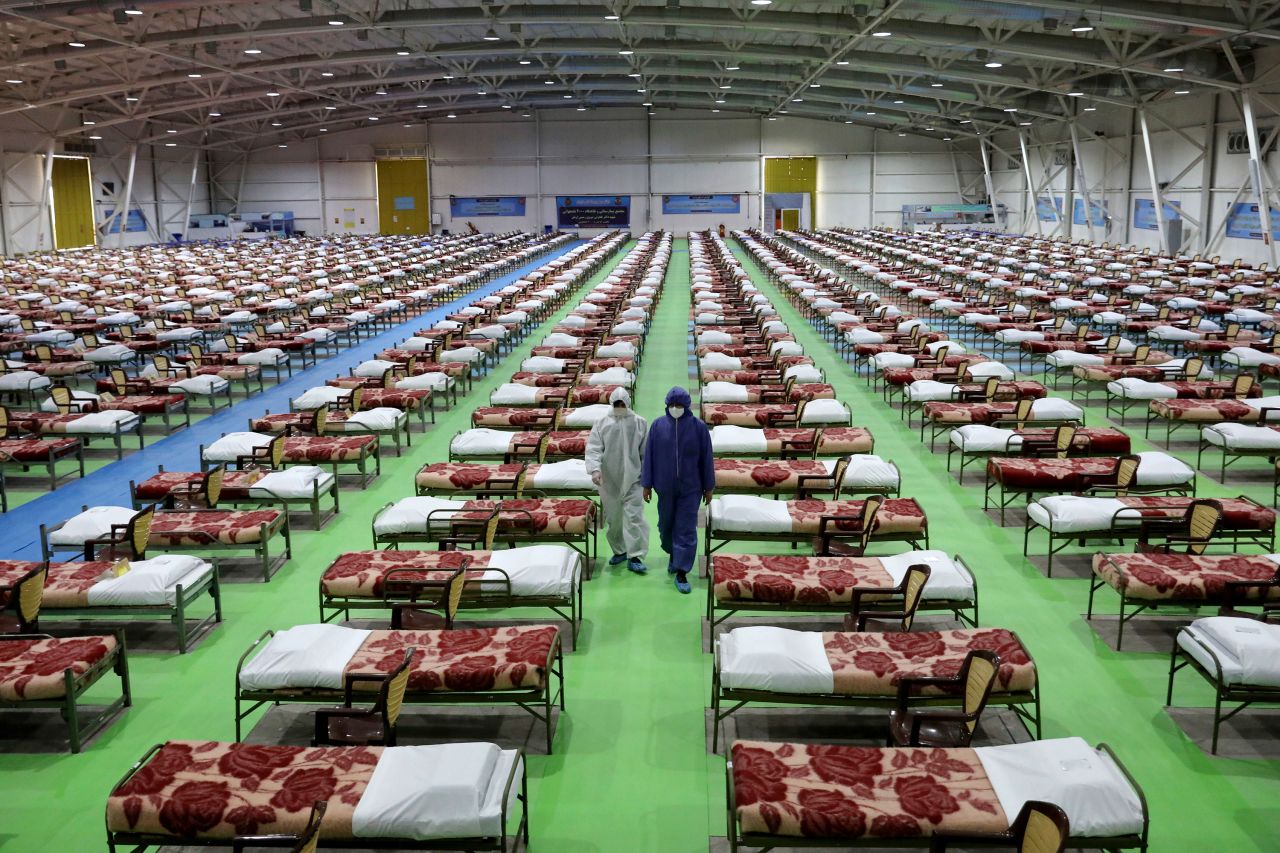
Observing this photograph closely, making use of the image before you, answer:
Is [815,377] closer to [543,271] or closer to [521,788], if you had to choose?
[521,788]

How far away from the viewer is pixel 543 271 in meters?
34.4

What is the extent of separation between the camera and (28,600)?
7711 mm

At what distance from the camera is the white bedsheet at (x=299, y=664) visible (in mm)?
6523

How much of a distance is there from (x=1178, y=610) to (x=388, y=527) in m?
7.09

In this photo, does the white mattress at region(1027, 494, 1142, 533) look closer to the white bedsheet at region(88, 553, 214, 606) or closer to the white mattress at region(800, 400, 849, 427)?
the white mattress at region(800, 400, 849, 427)

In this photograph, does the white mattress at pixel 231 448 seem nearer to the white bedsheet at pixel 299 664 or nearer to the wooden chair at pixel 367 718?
the white bedsheet at pixel 299 664

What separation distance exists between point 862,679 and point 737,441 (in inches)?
237

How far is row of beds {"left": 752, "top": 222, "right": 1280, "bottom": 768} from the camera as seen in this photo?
21.9ft

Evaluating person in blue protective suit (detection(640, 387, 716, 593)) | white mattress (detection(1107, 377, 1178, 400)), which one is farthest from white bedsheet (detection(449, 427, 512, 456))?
white mattress (detection(1107, 377, 1178, 400))

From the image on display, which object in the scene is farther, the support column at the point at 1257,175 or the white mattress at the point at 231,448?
the support column at the point at 1257,175

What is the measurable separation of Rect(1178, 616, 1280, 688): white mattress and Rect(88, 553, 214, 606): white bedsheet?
7.62 meters

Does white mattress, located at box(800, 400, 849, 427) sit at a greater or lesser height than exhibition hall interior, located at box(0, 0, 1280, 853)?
greater

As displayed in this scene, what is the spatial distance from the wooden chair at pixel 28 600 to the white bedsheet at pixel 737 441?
23.0 ft

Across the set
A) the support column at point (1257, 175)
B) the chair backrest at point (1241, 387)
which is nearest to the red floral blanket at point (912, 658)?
the chair backrest at point (1241, 387)
